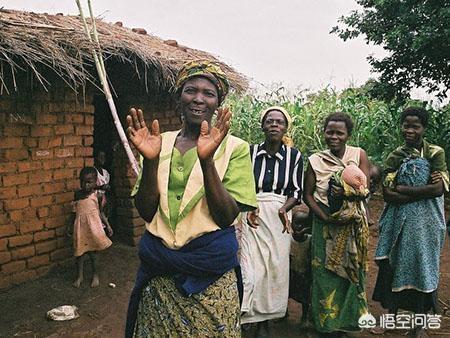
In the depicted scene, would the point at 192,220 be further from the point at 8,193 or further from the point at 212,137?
the point at 8,193

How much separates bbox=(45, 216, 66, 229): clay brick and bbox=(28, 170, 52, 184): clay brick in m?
0.40

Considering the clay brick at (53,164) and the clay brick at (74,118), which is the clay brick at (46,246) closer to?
the clay brick at (53,164)

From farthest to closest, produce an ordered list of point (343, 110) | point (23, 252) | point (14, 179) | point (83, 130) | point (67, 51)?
1. point (343, 110)
2. point (83, 130)
3. point (23, 252)
4. point (14, 179)
5. point (67, 51)

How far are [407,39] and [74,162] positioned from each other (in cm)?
483

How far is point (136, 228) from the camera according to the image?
5.77m

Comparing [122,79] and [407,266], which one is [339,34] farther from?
[407,266]

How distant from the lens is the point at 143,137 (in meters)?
1.72

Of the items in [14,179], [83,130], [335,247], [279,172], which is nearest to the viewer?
[335,247]

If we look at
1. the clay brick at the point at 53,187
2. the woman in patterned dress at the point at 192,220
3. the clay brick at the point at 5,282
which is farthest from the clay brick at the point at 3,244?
the woman in patterned dress at the point at 192,220

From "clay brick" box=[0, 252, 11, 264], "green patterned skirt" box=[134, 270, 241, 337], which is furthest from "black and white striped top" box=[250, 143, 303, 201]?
"clay brick" box=[0, 252, 11, 264]

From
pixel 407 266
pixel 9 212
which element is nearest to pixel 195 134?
pixel 407 266

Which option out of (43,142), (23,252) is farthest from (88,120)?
(23,252)

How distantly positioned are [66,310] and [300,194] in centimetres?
219

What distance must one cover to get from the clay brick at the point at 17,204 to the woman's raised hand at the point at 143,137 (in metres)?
3.09
